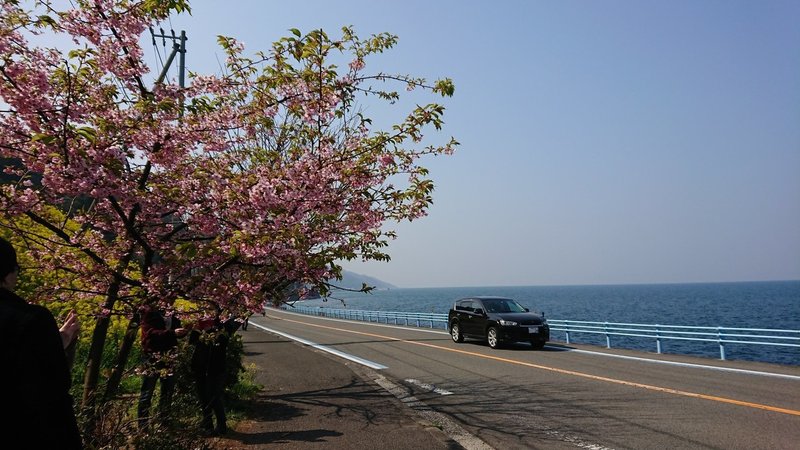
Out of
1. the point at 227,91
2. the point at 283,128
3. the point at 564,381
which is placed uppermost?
the point at 283,128

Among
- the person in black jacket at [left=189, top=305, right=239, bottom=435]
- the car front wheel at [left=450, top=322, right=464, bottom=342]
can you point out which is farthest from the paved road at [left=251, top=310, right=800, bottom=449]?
the car front wheel at [left=450, top=322, right=464, bottom=342]

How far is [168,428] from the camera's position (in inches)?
198

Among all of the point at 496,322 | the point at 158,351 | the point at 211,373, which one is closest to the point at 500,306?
the point at 496,322

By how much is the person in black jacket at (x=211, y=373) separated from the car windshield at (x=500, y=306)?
13.1 m

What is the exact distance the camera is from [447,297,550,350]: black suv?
16594 mm

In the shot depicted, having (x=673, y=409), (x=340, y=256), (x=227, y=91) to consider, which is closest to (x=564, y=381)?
(x=673, y=409)

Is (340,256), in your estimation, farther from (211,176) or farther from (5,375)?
(5,375)

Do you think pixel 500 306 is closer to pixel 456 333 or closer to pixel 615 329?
pixel 456 333

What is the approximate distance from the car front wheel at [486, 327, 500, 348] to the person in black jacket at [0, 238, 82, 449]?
52.5 ft

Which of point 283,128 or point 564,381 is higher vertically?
point 283,128

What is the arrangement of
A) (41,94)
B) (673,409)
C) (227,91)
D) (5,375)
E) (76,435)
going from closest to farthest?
(5,375), (76,435), (41,94), (227,91), (673,409)

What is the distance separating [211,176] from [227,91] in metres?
1.12

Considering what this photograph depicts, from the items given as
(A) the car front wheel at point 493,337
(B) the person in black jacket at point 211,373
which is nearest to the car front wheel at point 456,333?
(A) the car front wheel at point 493,337

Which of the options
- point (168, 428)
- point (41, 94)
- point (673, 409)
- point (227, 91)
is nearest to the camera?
point (41, 94)
